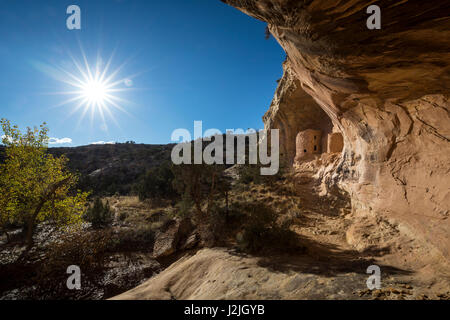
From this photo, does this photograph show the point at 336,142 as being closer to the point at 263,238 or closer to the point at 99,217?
the point at 263,238

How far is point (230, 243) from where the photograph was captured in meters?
6.66

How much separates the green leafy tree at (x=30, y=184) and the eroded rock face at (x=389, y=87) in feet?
30.3

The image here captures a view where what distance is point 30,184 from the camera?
22.4 ft

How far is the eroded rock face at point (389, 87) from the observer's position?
2.89 meters

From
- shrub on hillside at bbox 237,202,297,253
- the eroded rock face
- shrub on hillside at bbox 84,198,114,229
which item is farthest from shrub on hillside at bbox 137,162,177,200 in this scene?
the eroded rock face

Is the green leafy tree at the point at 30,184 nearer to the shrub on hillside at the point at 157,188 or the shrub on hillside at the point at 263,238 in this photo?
the shrub on hillside at the point at 263,238

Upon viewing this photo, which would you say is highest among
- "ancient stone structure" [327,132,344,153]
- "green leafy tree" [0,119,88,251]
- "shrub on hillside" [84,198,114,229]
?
"ancient stone structure" [327,132,344,153]

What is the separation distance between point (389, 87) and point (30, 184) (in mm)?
12659

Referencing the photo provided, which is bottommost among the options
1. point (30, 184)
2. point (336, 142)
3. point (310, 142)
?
point (30, 184)

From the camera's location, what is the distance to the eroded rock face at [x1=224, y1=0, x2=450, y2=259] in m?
2.89

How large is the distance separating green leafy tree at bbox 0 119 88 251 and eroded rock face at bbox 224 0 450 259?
30.3 feet

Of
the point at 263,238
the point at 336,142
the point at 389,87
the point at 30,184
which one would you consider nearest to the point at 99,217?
the point at 30,184

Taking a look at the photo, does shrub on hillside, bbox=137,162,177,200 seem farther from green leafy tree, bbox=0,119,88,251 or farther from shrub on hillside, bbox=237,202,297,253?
shrub on hillside, bbox=237,202,297,253

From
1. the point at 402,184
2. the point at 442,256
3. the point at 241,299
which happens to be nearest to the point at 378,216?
the point at 402,184
